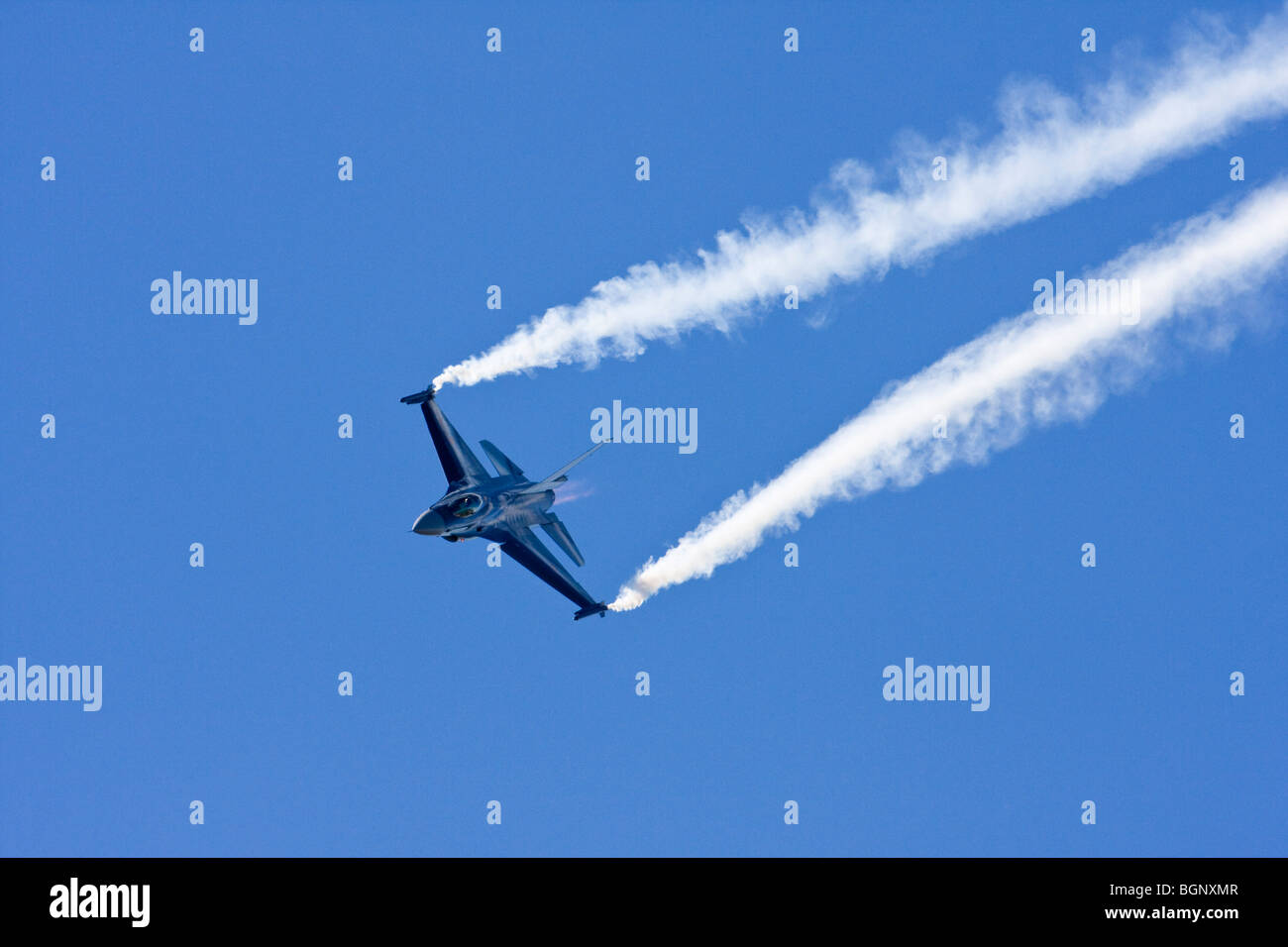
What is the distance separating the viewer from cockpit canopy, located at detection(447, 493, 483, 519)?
56.9m

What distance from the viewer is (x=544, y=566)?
62.2m

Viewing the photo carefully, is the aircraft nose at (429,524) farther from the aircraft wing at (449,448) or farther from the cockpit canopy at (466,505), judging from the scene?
the aircraft wing at (449,448)

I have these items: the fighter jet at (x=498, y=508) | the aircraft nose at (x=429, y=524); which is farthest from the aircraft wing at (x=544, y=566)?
the aircraft nose at (x=429, y=524)

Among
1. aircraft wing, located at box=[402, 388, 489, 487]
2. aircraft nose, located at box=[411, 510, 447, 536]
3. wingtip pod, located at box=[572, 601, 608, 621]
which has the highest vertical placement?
aircraft wing, located at box=[402, 388, 489, 487]

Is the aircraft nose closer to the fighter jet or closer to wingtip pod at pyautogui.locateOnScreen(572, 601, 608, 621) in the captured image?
the fighter jet

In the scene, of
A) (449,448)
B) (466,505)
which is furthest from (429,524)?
(449,448)

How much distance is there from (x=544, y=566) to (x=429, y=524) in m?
6.99

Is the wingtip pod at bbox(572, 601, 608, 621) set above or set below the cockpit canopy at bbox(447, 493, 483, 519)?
below

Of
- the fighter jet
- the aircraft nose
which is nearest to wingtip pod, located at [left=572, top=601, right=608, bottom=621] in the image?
the fighter jet

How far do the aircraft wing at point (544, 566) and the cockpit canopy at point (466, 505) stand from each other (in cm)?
380

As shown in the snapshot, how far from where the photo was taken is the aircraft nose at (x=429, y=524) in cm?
5634

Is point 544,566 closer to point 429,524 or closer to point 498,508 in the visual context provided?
point 498,508

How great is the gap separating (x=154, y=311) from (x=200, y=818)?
63.7 feet
